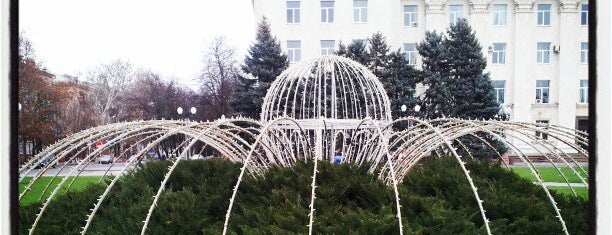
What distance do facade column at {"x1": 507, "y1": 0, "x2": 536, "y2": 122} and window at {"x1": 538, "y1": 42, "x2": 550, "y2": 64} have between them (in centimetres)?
12

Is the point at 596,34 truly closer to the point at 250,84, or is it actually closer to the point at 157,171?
the point at 157,171

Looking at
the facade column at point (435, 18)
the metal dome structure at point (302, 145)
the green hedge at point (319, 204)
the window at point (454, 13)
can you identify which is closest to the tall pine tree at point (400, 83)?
the facade column at point (435, 18)

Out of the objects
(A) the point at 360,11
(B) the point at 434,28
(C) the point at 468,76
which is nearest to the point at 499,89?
(C) the point at 468,76

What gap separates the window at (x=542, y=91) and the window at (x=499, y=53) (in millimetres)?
1119

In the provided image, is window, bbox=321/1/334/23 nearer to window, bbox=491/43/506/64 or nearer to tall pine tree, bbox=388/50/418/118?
tall pine tree, bbox=388/50/418/118

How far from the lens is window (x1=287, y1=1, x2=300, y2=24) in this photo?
9383 mm

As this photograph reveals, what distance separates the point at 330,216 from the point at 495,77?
9370mm

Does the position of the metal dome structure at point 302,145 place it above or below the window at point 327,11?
below

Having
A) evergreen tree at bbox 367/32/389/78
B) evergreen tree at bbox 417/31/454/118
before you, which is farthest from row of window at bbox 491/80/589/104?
evergreen tree at bbox 367/32/389/78

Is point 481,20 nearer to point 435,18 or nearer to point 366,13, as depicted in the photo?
point 435,18

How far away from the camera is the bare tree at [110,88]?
20.9 ft

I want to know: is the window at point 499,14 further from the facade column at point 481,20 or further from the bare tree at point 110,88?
the bare tree at point 110,88

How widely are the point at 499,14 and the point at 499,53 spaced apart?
2.91 ft

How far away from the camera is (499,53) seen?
9414 millimetres
